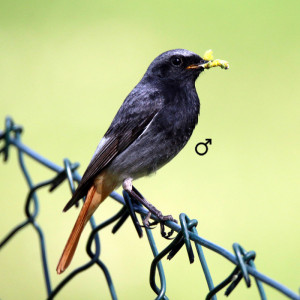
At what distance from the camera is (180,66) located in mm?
3789

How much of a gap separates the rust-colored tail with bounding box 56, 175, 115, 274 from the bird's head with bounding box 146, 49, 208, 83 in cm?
66

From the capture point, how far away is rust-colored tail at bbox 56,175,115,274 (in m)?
3.26

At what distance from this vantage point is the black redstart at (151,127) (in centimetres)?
360

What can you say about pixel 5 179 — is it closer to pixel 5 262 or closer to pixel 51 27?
pixel 5 262

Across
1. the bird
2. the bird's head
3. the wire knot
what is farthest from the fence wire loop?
the bird's head

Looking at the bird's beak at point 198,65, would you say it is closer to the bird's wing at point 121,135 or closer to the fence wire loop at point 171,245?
the bird's wing at point 121,135

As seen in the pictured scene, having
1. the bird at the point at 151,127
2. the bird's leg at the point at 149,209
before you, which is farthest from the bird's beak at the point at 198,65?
the bird's leg at the point at 149,209

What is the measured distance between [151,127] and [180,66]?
0.38 meters

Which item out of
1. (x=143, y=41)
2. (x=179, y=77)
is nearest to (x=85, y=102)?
(x=143, y=41)

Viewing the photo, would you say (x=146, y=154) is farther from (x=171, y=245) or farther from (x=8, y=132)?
(x=171, y=245)

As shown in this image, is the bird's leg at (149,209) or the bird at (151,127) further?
the bird at (151,127)

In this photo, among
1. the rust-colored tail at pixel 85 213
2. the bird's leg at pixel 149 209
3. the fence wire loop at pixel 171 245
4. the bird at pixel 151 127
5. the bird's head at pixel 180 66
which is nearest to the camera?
the fence wire loop at pixel 171 245

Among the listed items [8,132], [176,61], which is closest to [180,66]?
[176,61]

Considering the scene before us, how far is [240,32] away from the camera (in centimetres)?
765
